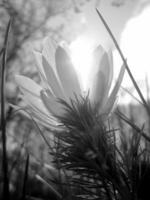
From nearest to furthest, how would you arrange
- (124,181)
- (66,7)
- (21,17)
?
1. (124,181)
2. (21,17)
3. (66,7)

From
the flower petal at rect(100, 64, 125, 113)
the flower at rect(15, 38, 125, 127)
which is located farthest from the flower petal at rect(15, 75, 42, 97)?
the flower petal at rect(100, 64, 125, 113)

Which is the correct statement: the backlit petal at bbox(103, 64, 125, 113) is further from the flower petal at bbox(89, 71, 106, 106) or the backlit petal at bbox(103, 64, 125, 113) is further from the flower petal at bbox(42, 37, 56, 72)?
the flower petal at bbox(42, 37, 56, 72)

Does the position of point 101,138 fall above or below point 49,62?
below

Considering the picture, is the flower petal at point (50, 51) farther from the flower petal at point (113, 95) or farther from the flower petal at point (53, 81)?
the flower petal at point (113, 95)

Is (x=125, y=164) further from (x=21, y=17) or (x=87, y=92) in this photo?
(x=21, y=17)

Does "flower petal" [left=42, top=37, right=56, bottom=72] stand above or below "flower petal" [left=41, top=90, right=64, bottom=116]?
above

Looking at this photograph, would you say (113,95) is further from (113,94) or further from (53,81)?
(53,81)

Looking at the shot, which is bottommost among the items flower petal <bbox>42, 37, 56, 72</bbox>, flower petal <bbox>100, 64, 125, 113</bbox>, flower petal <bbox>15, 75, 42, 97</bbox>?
flower petal <bbox>100, 64, 125, 113</bbox>

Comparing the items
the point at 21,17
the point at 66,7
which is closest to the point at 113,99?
the point at 21,17

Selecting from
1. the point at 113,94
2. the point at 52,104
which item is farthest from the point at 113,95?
the point at 52,104
